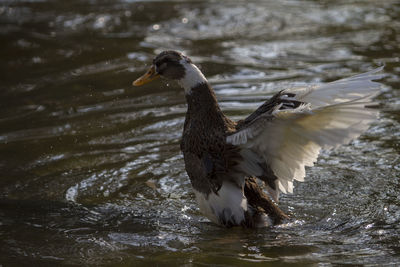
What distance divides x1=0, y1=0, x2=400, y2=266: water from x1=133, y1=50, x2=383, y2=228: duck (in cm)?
23

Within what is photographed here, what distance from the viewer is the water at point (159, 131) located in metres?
4.64

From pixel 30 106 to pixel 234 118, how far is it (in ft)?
7.46

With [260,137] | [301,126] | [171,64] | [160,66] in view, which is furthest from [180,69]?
[301,126]

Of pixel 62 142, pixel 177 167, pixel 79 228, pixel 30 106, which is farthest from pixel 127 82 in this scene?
pixel 79 228

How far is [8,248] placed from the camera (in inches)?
183

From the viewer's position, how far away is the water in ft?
15.2

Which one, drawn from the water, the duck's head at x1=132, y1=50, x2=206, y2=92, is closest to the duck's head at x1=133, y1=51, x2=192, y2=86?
the duck's head at x1=132, y1=50, x2=206, y2=92

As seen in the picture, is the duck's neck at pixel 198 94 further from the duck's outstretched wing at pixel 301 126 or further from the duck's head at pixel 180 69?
the duck's outstretched wing at pixel 301 126

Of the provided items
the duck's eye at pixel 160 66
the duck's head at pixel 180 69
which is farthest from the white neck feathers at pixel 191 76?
the duck's eye at pixel 160 66

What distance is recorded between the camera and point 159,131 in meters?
6.74

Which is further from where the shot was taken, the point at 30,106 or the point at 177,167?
the point at 30,106

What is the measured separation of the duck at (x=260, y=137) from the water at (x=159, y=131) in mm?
229

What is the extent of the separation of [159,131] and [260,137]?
7.64 ft

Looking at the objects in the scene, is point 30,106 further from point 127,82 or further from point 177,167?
point 177,167
